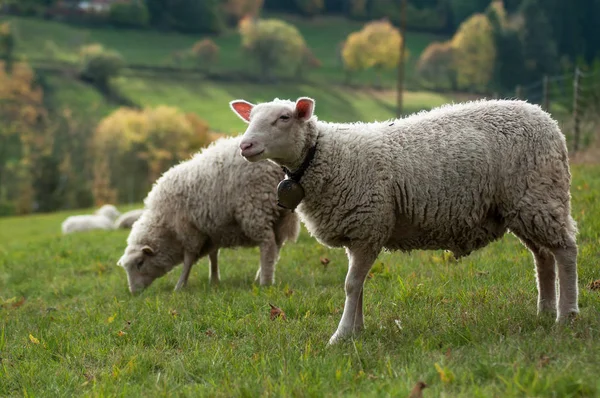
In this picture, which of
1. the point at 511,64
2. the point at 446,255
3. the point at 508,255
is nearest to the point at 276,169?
the point at 446,255

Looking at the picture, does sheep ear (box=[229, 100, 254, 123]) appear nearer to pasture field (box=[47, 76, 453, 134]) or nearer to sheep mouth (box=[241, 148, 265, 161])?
sheep mouth (box=[241, 148, 265, 161])

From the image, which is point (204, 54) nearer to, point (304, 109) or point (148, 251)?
point (148, 251)

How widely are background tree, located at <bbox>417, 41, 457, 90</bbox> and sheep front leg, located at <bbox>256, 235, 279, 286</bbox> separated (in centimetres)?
6825

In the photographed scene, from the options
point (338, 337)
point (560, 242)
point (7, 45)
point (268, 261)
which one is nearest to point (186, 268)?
point (268, 261)

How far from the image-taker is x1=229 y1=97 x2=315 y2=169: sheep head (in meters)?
5.53

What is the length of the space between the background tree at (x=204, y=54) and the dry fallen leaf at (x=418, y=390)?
9491cm

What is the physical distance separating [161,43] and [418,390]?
344 feet

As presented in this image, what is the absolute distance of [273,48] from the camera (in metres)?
96.0

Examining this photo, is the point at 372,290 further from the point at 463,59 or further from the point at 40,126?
the point at 40,126

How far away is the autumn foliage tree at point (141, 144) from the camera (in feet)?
214

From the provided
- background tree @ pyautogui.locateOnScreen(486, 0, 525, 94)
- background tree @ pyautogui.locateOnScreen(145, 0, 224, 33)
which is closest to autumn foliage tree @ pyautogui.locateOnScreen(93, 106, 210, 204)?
background tree @ pyautogui.locateOnScreen(486, 0, 525, 94)

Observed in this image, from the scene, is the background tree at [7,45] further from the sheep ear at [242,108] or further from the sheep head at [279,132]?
the sheep head at [279,132]

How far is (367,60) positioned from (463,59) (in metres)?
16.1

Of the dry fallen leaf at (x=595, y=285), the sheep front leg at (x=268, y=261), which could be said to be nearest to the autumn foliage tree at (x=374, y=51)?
the sheep front leg at (x=268, y=261)
